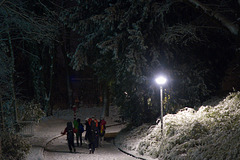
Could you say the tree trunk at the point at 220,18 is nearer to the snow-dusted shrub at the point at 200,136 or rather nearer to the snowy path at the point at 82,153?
the snow-dusted shrub at the point at 200,136

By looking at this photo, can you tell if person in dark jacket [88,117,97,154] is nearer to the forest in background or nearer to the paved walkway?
the paved walkway

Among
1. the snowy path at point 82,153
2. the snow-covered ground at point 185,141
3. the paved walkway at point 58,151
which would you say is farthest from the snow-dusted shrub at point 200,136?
the paved walkway at point 58,151

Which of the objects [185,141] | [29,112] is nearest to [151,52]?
[185,141]

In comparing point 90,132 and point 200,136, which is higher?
point 200,136

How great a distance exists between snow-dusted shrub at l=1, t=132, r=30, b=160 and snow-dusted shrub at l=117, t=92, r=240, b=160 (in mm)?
5149

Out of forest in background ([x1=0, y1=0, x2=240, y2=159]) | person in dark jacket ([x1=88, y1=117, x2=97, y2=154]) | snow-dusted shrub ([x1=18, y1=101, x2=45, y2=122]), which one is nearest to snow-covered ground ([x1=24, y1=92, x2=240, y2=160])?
person in dark jacket ([x1=88, y1=117, x2=97, y2=154])

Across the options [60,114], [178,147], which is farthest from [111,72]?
[60,114]

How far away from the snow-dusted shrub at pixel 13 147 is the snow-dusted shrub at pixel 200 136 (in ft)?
16.9

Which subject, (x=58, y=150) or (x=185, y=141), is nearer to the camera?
(x=185, y=141)

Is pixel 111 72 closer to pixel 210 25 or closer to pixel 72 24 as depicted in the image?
pixel 72 24

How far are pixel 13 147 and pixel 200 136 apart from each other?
683 cm

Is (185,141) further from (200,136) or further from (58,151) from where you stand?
(58,151)

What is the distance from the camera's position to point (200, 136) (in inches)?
417

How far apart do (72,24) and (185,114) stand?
8.22 m
